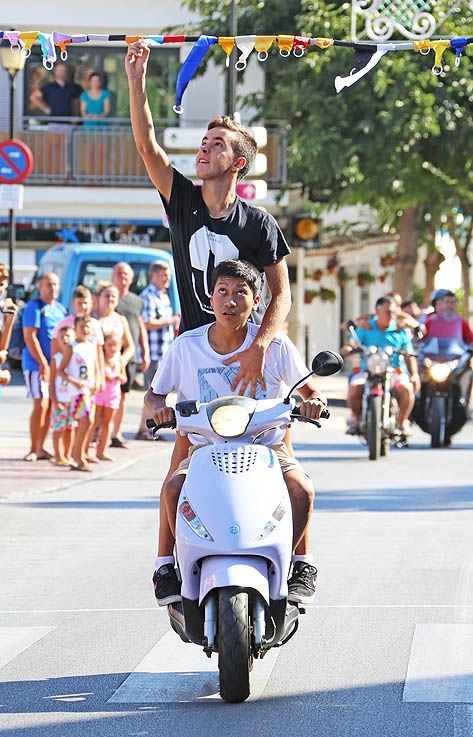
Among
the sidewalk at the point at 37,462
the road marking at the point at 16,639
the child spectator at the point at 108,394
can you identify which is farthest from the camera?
the child spectator at the point at 108,394

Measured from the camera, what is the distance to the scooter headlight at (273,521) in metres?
6.12

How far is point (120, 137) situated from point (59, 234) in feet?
8.16

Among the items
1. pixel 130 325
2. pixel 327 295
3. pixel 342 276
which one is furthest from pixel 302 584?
pixel 342 276

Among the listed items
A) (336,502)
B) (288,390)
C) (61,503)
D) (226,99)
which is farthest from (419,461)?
(226,99)

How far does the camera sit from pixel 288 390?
270 inches

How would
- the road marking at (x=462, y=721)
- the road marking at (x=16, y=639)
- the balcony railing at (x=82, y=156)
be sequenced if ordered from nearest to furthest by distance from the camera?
the road marking at (x=462, y=721) → the road marking at (x=16, y=639) → the balcony railing at (x=82, y=156)

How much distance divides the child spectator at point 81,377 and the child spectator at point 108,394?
26.7 inches

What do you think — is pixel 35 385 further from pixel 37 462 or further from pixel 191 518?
pixel 191 518

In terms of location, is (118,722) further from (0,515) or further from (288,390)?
(0,515)

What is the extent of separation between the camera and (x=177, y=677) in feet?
21.8

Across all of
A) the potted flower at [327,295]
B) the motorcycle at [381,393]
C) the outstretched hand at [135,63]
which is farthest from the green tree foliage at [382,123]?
the outstretched hand at [135,63]

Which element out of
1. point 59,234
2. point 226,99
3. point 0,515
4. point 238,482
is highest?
point 226,99

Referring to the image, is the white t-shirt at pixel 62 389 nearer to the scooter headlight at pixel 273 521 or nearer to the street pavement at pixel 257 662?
the street pavement at pixel 257 662

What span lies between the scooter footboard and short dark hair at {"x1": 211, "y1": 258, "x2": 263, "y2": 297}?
3.82 feet
